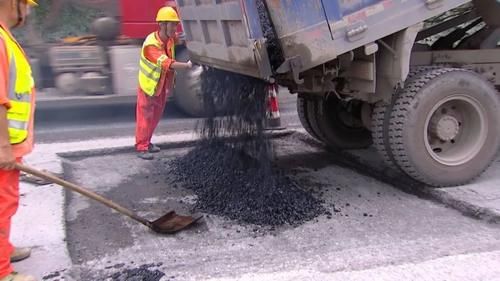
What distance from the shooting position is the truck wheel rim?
480 centimetres

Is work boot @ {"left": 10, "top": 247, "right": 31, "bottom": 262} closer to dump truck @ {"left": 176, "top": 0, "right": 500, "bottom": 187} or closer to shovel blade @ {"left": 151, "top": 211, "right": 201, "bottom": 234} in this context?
shovel blade @ {"left": 151, "top": 211, "right": 201, "bottom": 234}

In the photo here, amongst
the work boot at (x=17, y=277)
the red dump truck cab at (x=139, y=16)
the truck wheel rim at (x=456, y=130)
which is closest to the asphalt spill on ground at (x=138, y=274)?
the work boot at (x=17, y=277)

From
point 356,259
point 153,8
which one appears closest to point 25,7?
point 356,259

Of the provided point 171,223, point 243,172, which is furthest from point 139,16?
point 171,223

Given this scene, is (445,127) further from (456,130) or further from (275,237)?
(275,237)

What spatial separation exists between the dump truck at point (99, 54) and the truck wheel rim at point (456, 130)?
4222 millimetres

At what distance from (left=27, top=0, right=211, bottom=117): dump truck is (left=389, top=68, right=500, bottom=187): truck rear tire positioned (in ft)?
13.9

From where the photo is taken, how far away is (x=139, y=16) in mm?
8195

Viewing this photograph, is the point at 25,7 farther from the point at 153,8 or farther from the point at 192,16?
the point at 153,8

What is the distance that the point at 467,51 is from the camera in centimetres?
515

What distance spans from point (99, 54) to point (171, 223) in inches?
194

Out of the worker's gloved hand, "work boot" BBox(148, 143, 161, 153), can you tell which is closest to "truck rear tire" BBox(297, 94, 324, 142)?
"work boot" BBox(148, 143, 161, 153)

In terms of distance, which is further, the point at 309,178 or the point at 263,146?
the point at 309,178

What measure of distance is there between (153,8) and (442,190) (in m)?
5.11
